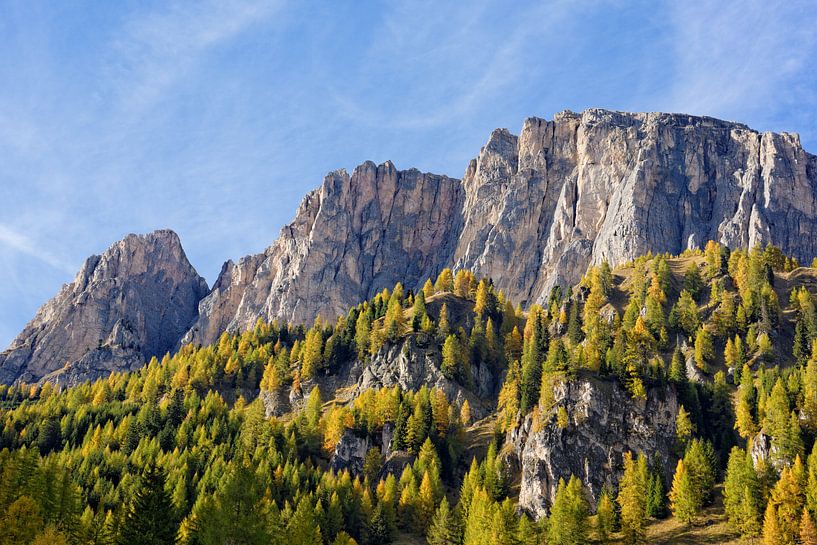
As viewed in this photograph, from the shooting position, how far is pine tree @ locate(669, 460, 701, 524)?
101 meters

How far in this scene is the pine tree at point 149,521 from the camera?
6510cm

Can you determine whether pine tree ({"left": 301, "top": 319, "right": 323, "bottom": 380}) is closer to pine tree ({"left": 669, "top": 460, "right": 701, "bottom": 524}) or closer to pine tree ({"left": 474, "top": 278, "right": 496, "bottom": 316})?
pine tree ({"left": 474, "top": 278, "right": 496, "bottom": 316})

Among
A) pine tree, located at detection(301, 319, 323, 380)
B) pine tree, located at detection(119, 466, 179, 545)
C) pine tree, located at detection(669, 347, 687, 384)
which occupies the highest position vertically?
pine tree, located at detection(301, 319, 323, 380)

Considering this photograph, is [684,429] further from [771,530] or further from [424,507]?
[424,507]

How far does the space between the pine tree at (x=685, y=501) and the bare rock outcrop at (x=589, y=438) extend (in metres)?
13.1

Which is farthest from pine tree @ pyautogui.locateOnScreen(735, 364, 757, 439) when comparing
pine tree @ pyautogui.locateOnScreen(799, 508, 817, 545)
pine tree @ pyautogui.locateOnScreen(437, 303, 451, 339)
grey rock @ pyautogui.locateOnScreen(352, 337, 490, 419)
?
pine tree @ pyautogui.locateOnScreen(437, 303, 451, 339)

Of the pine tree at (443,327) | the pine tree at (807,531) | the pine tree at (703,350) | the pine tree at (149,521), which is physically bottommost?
the pine tree at (807,531)

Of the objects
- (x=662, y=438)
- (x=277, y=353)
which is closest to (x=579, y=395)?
(x=662, y=438)

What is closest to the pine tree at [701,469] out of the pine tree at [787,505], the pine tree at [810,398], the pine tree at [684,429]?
the pine tree at [684,429]

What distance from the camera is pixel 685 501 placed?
10081cm

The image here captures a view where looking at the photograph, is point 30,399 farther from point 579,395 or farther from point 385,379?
point 579,395

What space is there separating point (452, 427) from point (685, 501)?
44227mm

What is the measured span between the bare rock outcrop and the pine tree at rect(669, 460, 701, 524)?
43.1 feet

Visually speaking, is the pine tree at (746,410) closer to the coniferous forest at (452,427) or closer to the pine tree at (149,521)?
the coniferous forest at (452,427)
